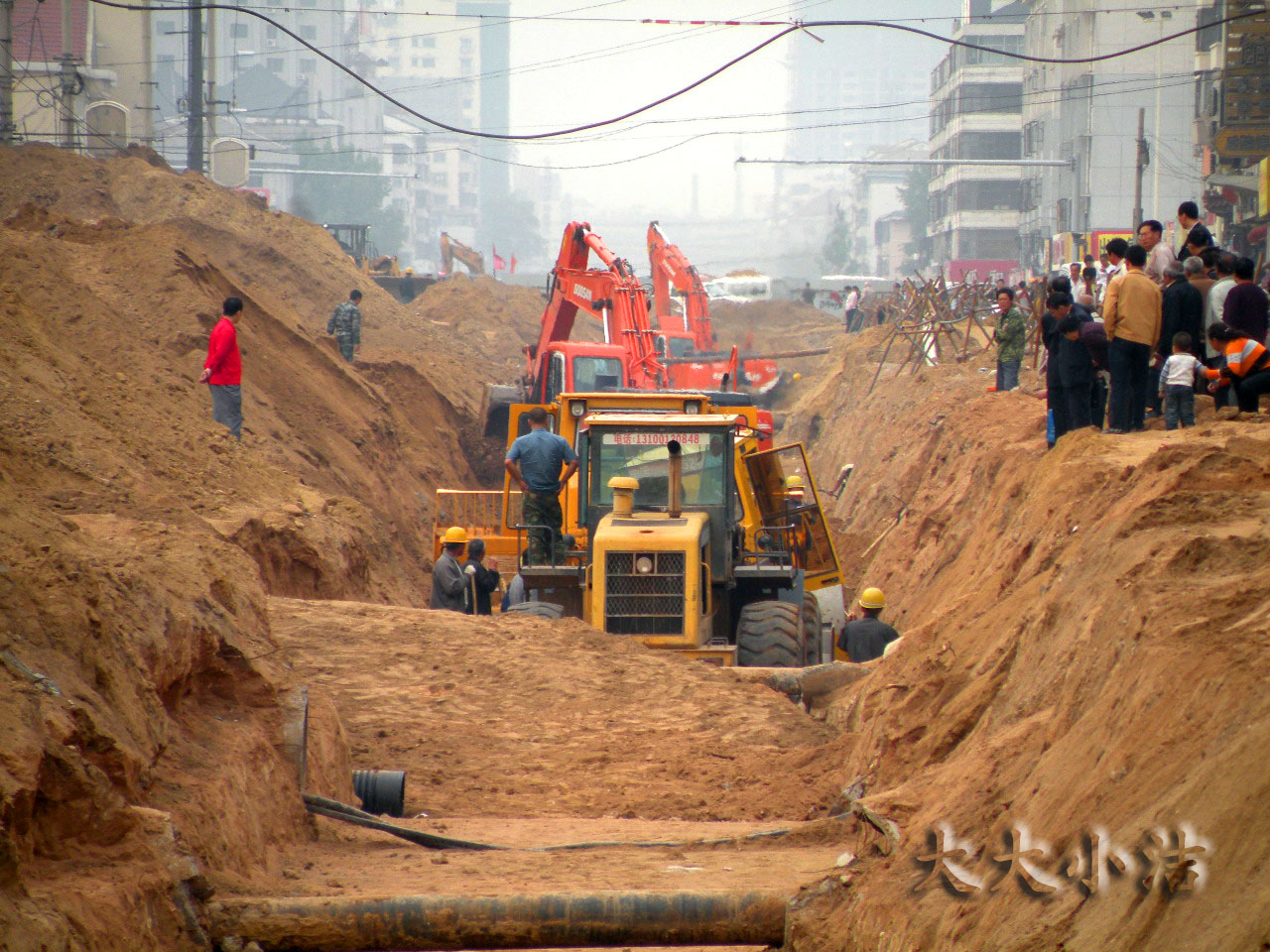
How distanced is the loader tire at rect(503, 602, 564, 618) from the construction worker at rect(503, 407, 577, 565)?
487 mm

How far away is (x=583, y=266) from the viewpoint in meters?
24.0

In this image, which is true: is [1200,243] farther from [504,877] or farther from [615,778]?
[504,877]

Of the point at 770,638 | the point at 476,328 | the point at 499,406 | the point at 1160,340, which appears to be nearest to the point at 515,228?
the point at 476,328

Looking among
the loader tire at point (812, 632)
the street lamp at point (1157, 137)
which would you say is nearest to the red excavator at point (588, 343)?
the loader tire at point (812, 632)

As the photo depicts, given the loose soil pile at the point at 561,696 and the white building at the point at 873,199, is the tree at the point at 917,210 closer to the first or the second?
the white building at the point at 873,199

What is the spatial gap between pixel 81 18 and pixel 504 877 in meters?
56.1

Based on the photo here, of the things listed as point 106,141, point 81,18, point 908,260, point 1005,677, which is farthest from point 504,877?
point 908,260

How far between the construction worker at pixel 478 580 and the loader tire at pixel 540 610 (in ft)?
2.06

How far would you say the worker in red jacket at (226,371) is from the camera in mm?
14828

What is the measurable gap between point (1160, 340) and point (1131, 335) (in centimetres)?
80

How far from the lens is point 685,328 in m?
37.3

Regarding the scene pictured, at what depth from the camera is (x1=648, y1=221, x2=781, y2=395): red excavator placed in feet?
109

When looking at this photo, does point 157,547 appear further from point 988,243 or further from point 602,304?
point 988,243

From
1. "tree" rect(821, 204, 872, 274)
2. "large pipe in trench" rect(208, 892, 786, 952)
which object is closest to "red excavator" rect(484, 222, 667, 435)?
"large pipe in trench" rect(208, 892, 786, 952)
